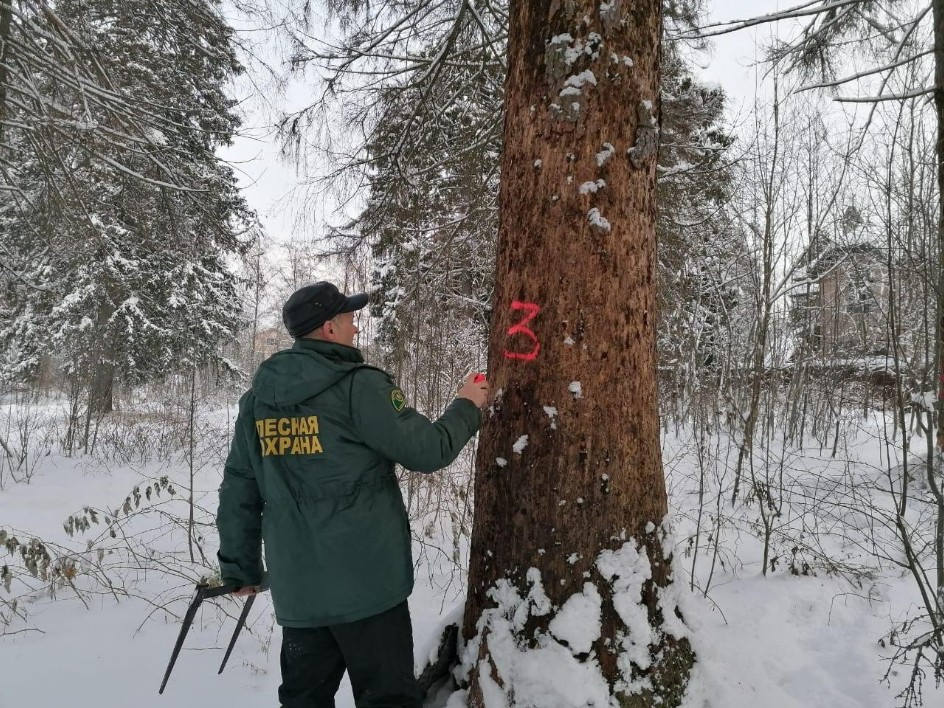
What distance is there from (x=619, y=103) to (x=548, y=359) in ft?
2.95

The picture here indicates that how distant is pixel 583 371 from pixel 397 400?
24.5 inches

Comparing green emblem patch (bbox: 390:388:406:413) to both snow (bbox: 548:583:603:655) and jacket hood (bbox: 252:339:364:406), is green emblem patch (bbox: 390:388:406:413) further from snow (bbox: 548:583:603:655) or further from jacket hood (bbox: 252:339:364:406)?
snow (bbox: 548:583:603:655)

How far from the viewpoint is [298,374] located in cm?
166

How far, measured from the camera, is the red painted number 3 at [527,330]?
5.98 ft

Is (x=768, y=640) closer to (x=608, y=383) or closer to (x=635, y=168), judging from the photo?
(x=608, y=383)

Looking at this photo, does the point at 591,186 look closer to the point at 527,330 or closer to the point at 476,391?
the point at 527,330

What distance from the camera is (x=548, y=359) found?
1801 millimetres

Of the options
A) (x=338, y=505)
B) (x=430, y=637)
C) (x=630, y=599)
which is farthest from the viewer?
(x=430, y=637)

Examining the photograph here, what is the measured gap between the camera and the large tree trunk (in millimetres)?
Result: 1770

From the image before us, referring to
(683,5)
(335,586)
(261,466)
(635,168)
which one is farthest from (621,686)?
(683,5)

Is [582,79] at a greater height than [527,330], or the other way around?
[582,79]

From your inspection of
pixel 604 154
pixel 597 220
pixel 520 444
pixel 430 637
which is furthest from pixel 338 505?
pixel 604 154

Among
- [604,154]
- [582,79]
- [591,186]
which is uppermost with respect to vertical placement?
[582,79]

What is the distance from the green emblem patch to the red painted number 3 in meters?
0.41
